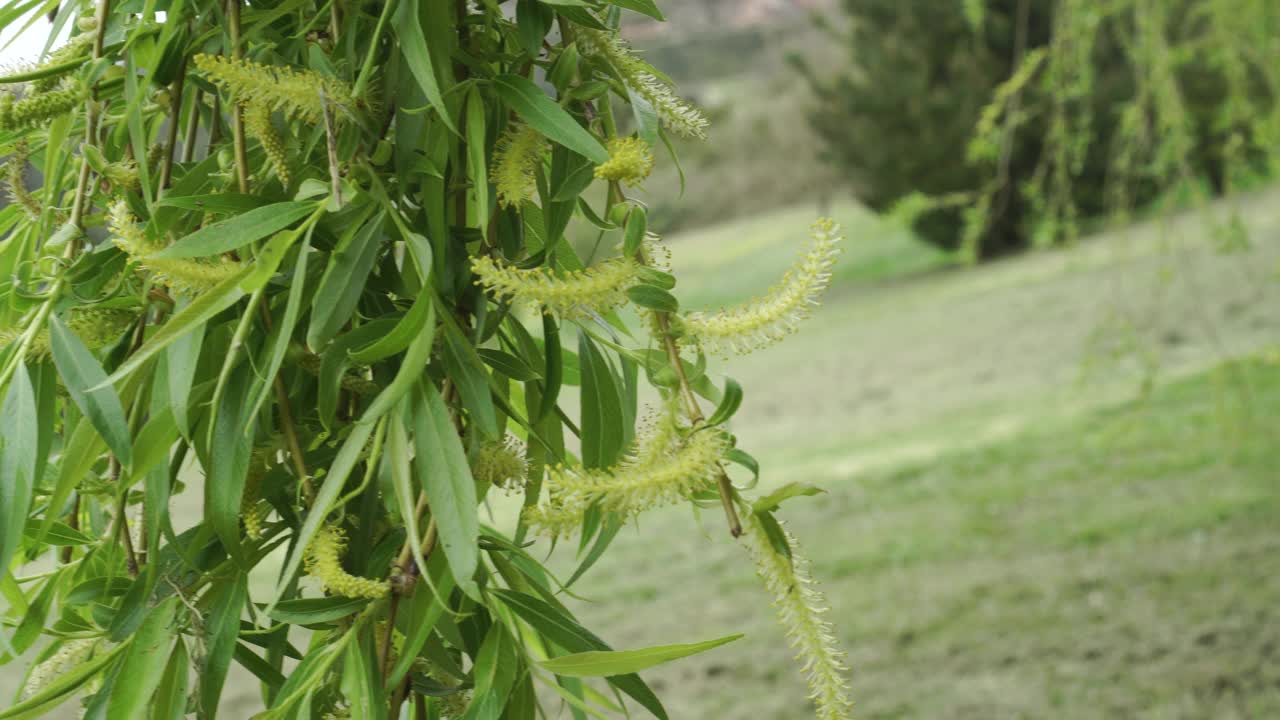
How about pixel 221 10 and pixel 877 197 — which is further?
pixel 877 197

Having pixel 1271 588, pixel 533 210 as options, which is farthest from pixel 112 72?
pixel 1271 588

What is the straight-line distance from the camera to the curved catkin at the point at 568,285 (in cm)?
42

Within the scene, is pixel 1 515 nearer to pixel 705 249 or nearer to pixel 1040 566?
pixel 1040 566

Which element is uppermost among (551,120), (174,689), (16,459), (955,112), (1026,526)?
(551,120)

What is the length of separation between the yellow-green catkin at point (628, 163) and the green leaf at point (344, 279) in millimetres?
92

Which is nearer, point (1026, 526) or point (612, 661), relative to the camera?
point (612, 661)

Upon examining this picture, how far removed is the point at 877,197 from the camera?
28.5 feet

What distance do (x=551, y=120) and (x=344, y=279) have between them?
0.33ft

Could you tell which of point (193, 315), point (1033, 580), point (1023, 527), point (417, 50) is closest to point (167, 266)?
point (193, 315)

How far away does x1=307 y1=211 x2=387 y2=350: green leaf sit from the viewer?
46cm

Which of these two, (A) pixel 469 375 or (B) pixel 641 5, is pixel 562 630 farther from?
(B) pixel 641 5

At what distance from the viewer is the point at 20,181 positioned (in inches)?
22.0

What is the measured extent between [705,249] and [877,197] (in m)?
2.75

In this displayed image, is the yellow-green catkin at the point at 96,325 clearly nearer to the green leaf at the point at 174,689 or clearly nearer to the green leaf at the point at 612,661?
the green leaf at the point at 174,689
